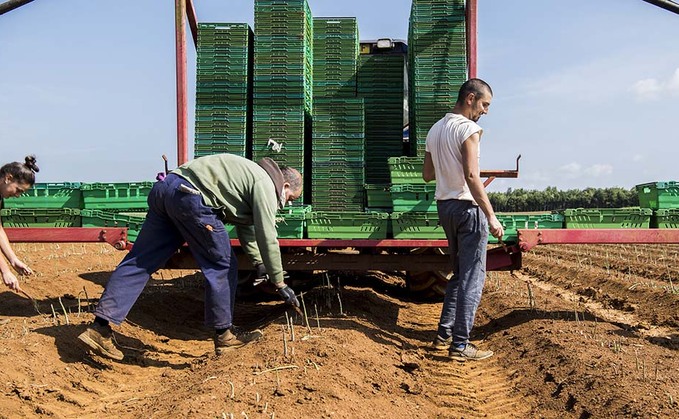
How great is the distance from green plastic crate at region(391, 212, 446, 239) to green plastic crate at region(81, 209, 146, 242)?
233cm

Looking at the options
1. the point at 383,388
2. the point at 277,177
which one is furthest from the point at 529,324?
the point at 277,177

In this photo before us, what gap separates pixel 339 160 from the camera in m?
7.21

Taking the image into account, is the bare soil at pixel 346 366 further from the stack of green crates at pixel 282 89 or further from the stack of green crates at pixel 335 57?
the stack of green crates at pixel 335 57

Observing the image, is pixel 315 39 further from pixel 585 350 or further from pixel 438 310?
pixel 585 350

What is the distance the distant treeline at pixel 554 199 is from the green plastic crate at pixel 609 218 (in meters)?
59.3

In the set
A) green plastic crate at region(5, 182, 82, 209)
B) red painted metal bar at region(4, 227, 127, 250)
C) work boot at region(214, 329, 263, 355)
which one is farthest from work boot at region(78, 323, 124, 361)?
green plastic crate at region(5, 182, 82, 209)

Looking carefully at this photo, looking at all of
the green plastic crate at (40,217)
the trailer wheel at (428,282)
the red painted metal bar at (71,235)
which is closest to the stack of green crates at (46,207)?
the green plastic crate at (40,217)

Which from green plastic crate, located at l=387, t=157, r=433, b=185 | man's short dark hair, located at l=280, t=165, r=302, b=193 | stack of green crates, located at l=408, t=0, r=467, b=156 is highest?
stack of green crates, located at l=408, t=0, r=467, b=156

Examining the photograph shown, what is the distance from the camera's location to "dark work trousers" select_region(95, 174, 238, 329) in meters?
4.46

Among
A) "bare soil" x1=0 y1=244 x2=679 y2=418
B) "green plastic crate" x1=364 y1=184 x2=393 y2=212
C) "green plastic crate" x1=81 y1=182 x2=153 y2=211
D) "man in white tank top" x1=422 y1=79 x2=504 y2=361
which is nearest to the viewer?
"bare soil" x1=0 y1=244 x2=679 y2=418

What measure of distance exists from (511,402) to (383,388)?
0.81 meters

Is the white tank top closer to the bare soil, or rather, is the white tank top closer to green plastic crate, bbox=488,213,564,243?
green plastic crate, bbox=488,213,564,243

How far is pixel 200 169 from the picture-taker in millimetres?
4555

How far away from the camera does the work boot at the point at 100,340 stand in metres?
4.43
